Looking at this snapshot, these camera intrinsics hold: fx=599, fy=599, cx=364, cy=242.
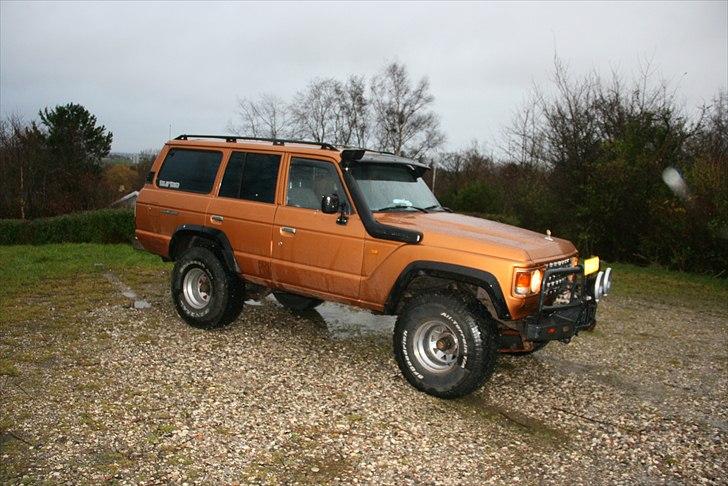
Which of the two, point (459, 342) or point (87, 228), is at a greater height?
point (459, 342)

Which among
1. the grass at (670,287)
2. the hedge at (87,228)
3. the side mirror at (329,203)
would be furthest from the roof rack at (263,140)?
the hedge at (87,228)

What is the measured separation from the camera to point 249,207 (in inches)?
247

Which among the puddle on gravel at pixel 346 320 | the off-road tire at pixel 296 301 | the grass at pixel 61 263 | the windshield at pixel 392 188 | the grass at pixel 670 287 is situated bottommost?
the grass at pixel 61 263

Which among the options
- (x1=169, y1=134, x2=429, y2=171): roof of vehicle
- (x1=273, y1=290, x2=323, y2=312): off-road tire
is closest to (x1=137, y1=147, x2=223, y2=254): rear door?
(x1=169, y1=134, x2=429, y2=171): roof of vehicle

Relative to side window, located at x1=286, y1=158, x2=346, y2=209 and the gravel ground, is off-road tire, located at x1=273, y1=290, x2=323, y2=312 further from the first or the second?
side window, located at x1=286, y1=158, x2=346, y2=209

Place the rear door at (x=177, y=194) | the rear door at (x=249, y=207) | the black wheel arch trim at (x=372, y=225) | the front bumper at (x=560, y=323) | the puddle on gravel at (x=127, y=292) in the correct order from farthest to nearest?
the puddle on gravel at (x=127, y=292), the rear door at (x=177, y=194), the rear door at (x=249, y=207), the black wheel arch trim at (x=372, y=225), the front bumper at (x=560, y=323)

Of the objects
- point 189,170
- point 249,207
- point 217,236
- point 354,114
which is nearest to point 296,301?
point 217,236

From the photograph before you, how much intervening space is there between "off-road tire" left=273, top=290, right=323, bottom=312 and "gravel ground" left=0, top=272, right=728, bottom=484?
10.1 inches

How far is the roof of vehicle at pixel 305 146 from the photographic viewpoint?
18.9 feet

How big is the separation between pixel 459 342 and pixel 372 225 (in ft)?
4.22

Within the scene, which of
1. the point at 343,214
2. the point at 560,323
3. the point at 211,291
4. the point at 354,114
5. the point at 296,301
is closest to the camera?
the point at 560,323

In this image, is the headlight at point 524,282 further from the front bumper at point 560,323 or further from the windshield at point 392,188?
the windshield at point 392,188

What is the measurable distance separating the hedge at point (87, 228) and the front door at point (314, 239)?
1409cm

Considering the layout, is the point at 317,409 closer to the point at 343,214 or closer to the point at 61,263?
the point at 343,214
